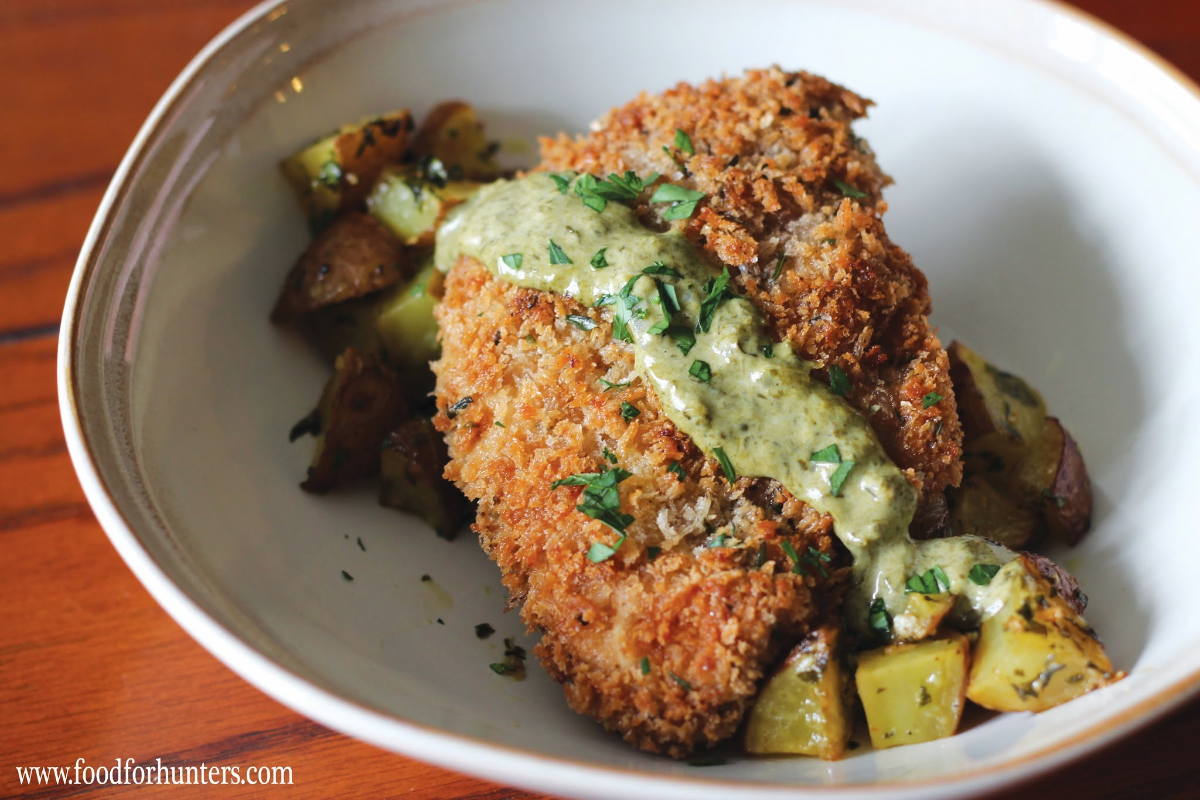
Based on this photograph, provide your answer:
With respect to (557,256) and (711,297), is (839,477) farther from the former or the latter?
(557,256)

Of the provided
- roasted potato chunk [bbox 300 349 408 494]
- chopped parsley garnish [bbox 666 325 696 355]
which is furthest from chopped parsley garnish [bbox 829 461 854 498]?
roasted potato chunk [bbox 300 349 408 494]

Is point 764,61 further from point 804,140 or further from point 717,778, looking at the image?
point 717,778

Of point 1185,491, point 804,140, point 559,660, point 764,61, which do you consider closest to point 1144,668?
point 1185,491

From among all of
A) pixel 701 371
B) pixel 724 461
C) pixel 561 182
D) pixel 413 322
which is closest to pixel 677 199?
pixel 561 182

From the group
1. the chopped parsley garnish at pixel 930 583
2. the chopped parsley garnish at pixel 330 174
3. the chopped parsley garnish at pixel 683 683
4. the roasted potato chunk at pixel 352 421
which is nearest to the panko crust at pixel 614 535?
the chopped parsley garnish at pixel 683 683

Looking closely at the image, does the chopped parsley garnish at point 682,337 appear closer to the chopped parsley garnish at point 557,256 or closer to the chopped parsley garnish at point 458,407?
the chopped parsley garnish at point 557,256

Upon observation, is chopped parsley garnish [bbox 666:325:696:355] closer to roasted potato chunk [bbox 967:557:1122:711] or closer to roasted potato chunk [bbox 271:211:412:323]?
roasted potato chunk [bbox 967:557:1122:711]

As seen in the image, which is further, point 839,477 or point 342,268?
point 342,268
